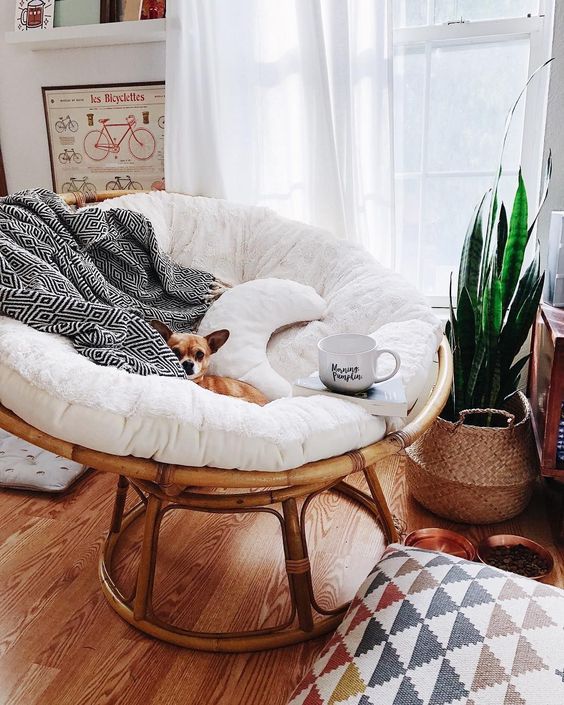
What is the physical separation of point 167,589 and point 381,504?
0.54 metres

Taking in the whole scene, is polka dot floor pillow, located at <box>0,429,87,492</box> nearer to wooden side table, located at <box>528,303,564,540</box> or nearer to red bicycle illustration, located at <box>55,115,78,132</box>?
red bicycle illustration, located at <box>55,115,78,132</box>

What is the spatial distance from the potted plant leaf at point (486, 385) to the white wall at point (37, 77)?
4.44ft

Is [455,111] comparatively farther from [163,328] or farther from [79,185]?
[79,185]

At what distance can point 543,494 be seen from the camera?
1.87 metres

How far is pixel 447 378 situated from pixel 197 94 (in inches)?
51.8

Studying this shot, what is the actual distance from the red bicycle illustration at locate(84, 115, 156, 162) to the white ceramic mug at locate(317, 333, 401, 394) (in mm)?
1516

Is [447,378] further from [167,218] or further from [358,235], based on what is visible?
[167,218]

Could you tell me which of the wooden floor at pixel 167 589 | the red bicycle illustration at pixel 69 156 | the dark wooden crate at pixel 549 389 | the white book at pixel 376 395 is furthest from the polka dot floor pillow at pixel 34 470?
the dark wooden crate at pixel 549 389

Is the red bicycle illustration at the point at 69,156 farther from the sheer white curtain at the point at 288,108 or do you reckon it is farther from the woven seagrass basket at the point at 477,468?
the woven seagrass basket at the point at 477,468

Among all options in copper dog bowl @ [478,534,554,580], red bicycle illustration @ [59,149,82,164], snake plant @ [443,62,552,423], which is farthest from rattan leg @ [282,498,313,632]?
red bicycle illustration @ [59,149,82,164]

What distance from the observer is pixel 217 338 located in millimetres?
1648

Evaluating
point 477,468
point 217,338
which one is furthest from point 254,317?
point 477,468

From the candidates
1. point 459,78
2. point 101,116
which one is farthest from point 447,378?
point 101,116

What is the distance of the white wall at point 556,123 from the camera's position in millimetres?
1916
